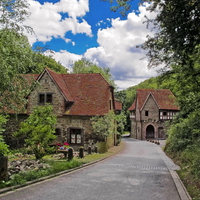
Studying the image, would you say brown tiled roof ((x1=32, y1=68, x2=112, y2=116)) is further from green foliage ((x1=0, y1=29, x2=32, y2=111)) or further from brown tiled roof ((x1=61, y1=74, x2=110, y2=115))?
green foliage ((x1=0, y1=29, x2=32, y2=111))

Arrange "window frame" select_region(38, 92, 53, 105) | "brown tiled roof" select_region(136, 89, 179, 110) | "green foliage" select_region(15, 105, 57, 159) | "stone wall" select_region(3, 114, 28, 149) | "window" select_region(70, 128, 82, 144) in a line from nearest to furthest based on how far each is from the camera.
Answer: "green foliage" select_region(15, 105, 57, 159) → "window" select_region(70, 128, 82, 144) → "stone wall" select_region(3, 114, 28, 149) → "window frame" select_region(38, 92, 53, 105) → "brown tiled roof" select_region(136, 89, 179, 110)

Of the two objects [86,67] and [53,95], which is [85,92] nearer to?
[53,95]

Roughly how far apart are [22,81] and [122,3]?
21.1 feet

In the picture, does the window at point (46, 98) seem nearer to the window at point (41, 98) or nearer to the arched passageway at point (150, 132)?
the window at point (41, 98)

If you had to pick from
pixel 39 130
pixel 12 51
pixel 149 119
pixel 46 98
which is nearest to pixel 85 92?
pixel 46 98

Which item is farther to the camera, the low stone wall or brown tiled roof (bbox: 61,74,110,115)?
brown tiled roof (bbox: 61,74,110,115)

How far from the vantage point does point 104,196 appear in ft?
26.4

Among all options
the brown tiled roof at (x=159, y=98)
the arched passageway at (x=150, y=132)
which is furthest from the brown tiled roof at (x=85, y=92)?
the arched passageway at (x=150, y=132)

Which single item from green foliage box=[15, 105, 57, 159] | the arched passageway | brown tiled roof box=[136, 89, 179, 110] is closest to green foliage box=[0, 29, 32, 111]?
green foliage box=[15, 105, 57, 159]

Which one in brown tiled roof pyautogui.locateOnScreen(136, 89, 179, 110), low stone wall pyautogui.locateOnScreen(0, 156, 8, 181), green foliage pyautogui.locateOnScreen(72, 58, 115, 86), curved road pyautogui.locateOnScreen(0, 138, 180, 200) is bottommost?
curved road pyautogui.locateOnScreen(0, 138, 180, 200)

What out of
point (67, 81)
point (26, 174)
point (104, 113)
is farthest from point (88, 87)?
point (26, 174)

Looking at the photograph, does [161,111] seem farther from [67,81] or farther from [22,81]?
[22,81]

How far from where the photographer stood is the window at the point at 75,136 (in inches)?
975

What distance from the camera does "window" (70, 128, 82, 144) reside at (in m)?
24.8
